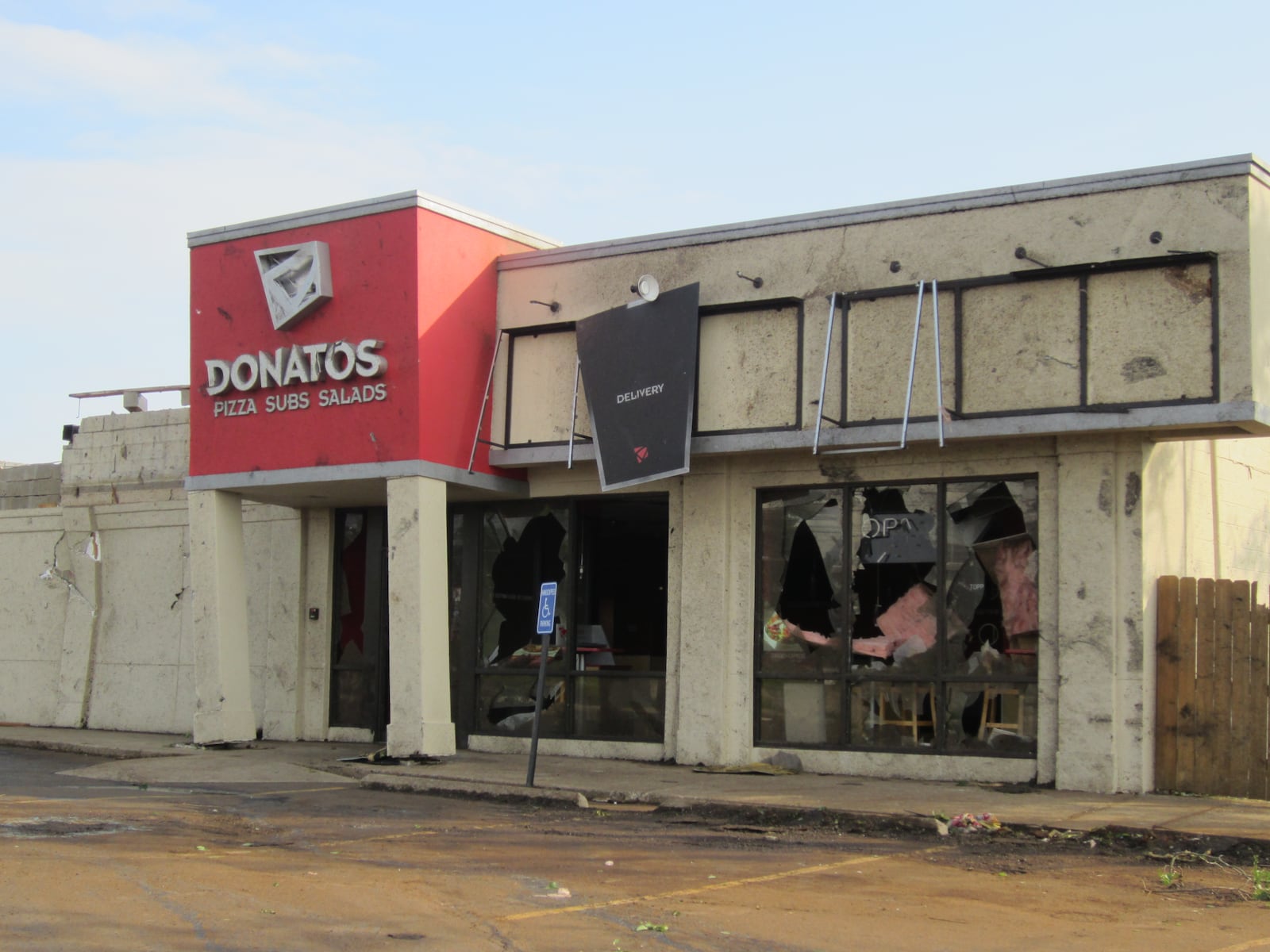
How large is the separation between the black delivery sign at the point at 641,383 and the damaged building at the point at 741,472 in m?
0.04

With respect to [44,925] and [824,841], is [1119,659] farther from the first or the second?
[44,925]

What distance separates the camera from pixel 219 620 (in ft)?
60.0

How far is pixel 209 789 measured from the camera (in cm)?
1467

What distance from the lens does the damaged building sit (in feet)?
45.3

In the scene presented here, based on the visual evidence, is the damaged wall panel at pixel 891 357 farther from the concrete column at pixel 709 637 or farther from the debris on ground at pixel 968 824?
the debris on ground at pixel 968 824

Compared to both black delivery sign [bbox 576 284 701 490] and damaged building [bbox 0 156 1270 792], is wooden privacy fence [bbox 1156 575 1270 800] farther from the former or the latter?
black delivery sign [bbox 576 284 701 490]

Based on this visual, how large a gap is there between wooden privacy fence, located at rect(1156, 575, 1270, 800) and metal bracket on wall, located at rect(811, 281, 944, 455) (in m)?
2.97

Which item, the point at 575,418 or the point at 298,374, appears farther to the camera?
the point at 298,374

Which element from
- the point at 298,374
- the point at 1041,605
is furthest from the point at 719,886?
the point at 298,374

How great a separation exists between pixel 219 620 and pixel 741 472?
7.28 metres

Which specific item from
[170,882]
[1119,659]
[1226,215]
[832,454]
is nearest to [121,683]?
[832,454]

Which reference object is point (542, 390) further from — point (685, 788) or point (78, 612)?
point (78, 612)

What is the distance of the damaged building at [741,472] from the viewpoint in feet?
45.3

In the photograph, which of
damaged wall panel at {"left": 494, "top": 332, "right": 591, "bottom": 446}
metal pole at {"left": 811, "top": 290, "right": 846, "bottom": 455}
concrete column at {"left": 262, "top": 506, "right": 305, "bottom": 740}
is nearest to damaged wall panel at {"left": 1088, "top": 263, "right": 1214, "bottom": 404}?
metal pole at {"left": 811, "top": 290, "right": 846, "bottom": 455}
